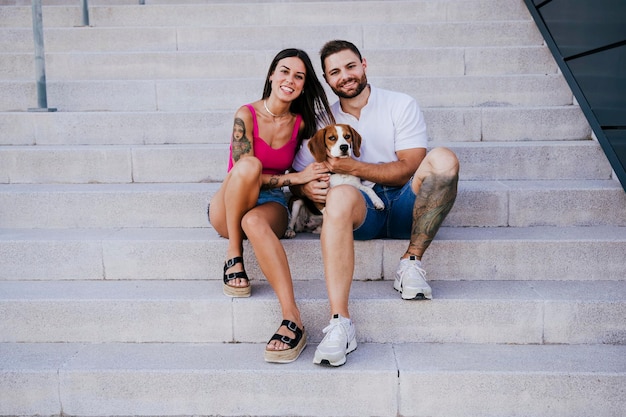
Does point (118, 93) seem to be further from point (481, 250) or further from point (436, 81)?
point (481, 250)

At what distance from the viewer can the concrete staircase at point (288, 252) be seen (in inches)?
95.4

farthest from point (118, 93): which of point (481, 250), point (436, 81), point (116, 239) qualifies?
point (481, 250)

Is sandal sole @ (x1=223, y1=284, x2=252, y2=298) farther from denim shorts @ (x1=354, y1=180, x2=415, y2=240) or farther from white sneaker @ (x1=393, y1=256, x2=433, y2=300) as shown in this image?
white sneaker @ (x1=393, y1=256, x2=433, y2=300)

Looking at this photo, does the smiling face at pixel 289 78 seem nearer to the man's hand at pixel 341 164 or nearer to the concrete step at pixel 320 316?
the man's hand at pixel 341 164

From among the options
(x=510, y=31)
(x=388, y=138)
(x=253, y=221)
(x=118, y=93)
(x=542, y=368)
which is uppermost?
(x=510, y=31)

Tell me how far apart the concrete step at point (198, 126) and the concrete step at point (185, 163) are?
24cm

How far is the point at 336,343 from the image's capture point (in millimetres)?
2434

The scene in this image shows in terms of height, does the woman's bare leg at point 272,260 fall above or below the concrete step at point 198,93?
below

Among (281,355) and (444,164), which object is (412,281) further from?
(281,355)

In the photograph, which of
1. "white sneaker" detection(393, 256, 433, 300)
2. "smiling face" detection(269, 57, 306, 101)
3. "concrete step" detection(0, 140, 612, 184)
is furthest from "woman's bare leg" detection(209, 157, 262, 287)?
"concrete step" detection(0, 140, 612, 184)

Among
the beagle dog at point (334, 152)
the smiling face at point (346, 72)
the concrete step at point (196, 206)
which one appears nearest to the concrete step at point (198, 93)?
the concrete step at point (196, 206)

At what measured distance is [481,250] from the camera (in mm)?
2986

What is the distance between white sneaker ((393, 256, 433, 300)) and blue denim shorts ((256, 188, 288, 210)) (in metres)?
0.72

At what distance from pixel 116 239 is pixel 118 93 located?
1719 millimetres
